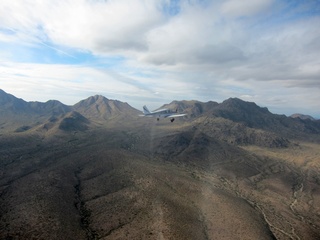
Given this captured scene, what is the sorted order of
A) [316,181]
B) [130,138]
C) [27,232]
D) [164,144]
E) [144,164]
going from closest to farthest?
[27,232] < [144,164] < [316,181] < [164,144] < [130,138]

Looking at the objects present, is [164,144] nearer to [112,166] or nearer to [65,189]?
[112,166]

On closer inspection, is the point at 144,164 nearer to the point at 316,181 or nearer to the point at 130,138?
the point at 130,138

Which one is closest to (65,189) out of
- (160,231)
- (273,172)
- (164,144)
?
(160,231)

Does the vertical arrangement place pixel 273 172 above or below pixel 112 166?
below

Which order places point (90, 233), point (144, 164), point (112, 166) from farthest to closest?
1. point (144, 164)
2. point (112, 166)
3. point (90, 233)

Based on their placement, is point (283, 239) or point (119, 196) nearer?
point (283, 239)

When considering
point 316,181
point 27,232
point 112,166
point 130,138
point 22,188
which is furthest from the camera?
point 130,138

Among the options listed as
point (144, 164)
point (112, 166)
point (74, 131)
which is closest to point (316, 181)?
point (144, 164)

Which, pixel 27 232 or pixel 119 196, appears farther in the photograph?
pixel 119 196

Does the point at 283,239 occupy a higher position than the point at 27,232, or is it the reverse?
the point at 27,232
